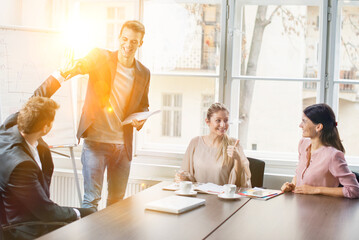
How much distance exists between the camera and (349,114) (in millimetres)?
3805

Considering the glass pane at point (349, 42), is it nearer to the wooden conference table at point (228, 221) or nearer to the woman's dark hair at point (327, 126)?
the woman's dark hair at point (327, 126)

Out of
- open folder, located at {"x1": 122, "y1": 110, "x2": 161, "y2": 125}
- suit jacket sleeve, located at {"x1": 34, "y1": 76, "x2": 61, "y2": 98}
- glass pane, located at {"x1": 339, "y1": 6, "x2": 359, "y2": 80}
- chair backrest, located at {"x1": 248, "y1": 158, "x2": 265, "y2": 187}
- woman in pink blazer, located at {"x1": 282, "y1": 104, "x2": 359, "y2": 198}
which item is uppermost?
glass pane, located at {"x1": 339, "y1": 6, "x2": 359, "y2": 80}

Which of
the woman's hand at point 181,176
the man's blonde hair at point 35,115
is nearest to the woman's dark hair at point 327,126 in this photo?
the woman's hand at point 181,176

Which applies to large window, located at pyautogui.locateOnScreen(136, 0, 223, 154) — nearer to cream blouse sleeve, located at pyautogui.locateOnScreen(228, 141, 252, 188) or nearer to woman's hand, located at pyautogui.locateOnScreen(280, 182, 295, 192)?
cream blouse sleeve, located at pyautogui.locateOnScreen(228, 141, 252, 188)

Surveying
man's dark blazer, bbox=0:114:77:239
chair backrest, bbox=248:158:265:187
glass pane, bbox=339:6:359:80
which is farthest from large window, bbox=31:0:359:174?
man's dark blazer, bbox=0:114:77:239

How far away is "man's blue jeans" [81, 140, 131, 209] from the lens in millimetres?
3219

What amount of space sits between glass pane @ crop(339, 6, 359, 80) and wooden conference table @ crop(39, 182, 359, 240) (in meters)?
1.59

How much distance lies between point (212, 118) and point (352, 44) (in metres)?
1.44

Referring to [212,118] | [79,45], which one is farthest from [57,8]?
[212,118]

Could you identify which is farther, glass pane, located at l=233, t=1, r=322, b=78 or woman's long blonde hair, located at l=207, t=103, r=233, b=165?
glass pane, located at l=233, t=1, r=322, b=78

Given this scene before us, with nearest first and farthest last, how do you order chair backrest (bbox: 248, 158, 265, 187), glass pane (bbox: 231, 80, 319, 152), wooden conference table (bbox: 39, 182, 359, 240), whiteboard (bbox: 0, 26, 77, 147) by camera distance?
wooden conference table (bbox: 39, 182, 359, 240)
chair backrest (bbox: 248, 158, 265, 187)
whiteboard (bbox: 0, 26, 77, 147)
glass pane (bbox: 231, 80, 319, 152)

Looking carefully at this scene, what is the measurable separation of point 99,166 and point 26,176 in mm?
1054

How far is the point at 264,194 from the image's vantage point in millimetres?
2660

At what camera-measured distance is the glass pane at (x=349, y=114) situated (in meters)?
3.80
